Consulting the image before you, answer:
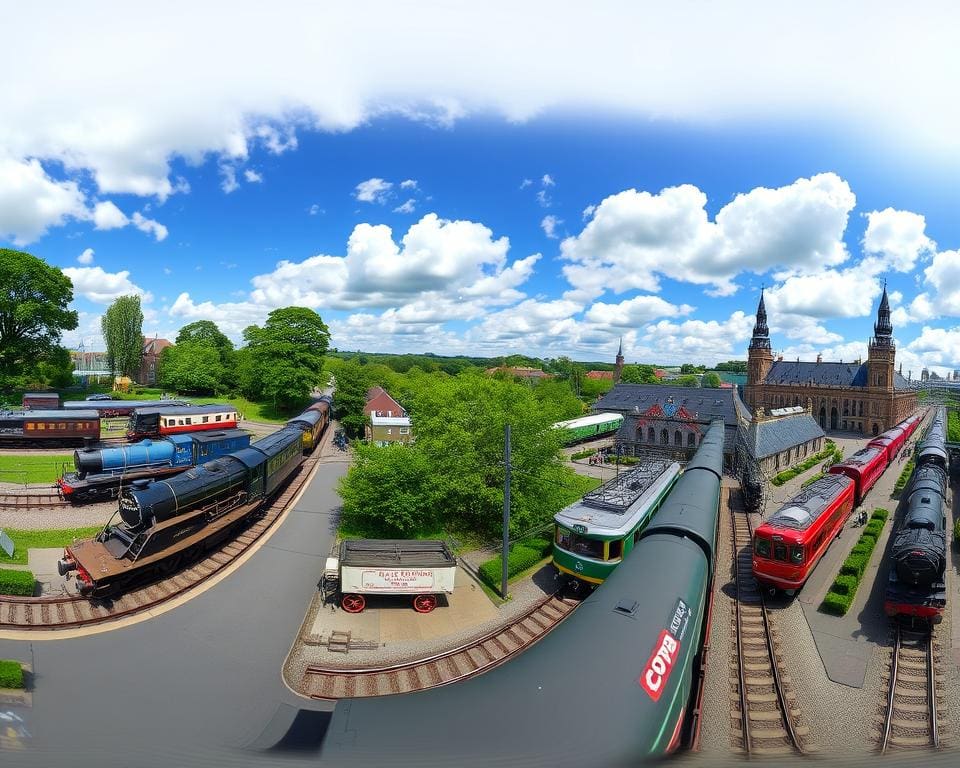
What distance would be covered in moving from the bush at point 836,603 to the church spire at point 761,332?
7201 centimetres

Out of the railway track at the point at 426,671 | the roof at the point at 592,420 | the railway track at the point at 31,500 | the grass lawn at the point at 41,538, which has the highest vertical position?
the roof at the point at 592,420

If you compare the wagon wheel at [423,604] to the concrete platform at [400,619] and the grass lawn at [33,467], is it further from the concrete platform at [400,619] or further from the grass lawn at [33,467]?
the grass lawn at [33,467]

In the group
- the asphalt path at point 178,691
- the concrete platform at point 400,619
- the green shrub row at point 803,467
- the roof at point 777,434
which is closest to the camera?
the asphalt path at point 178,691

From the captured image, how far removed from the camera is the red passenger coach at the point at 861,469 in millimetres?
24053

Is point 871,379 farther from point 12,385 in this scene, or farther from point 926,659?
point 12,385

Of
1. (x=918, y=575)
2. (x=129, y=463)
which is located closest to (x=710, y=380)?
(x=918, y=575)

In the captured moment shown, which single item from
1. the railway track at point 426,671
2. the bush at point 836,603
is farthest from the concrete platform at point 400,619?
the bush at point 836,603

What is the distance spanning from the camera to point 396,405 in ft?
144

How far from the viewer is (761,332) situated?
255 ft

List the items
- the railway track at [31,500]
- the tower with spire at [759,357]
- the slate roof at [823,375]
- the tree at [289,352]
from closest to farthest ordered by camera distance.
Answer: the railway track at [31,500] < the tree at [289,352] < the slate roof at [823,375] < the tower with spire at [759,357]

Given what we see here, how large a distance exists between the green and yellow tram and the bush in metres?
5.67

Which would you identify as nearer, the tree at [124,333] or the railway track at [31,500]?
the railway track at [31,500]

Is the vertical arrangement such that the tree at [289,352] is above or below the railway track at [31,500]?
above

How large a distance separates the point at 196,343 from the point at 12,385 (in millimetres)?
24212
